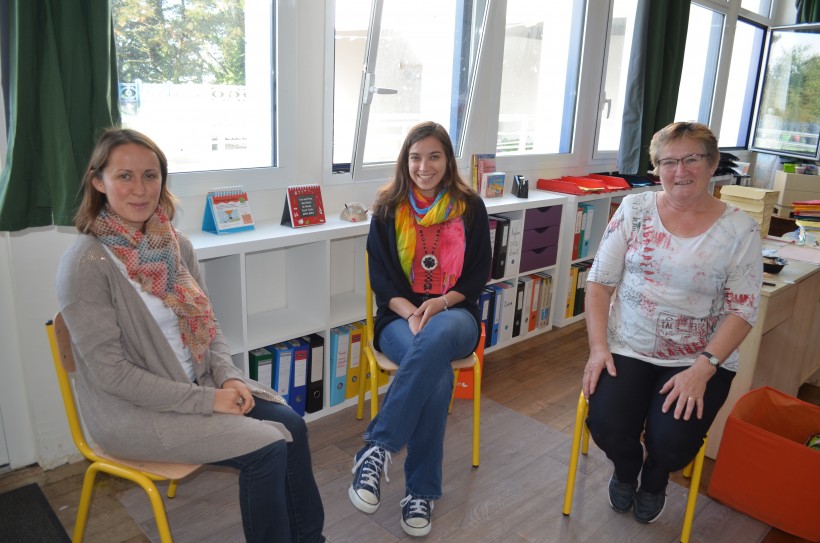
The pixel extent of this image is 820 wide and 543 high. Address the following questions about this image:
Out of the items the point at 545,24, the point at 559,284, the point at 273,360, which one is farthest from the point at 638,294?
the point at 545,24

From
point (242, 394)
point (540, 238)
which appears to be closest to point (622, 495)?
point (242, 394)

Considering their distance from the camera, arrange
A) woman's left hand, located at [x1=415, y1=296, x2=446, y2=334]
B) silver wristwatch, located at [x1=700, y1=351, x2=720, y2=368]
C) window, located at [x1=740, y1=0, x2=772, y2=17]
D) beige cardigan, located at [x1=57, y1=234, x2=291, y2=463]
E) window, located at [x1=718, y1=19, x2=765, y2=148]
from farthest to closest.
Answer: window, located at [x1=718, y1=19, x2=765, y2=148]
window, located at [x1=740, y1=0, x2=772, y2=17]
woman's left hand, located at [x1=415, y1=296, x2=446, y2=334]
silver wristwatch, located at [x1=700, y1=351, x2=720, y2=368]
beige cardigan, located at [x1=57, y1=234, x2=291, y2=463]

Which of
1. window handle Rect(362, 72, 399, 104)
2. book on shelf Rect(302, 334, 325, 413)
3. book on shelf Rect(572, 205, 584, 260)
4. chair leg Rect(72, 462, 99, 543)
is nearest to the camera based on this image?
chair leg Rect(72, 462, 99, 543)

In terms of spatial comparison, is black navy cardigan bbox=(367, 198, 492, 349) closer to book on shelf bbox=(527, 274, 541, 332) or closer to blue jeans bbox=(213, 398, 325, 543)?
blue jeans bbox=(213, 398, 325, 543)

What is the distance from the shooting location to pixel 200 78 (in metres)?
2.30

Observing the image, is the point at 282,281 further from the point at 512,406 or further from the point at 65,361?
the point at 65,361

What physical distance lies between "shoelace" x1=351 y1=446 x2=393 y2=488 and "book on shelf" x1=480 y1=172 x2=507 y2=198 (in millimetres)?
1763

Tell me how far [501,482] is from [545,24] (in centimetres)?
276

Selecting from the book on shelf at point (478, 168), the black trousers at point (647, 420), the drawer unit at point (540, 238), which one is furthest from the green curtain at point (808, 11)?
the black trousers at point (647, 420)

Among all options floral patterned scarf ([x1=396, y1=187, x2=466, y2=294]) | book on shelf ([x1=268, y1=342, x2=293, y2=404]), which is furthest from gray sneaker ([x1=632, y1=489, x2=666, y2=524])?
book on shelf ([x1=268, y1=342, x2=293, y2=404])

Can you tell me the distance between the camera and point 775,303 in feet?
7.27

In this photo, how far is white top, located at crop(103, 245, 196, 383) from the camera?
1470 millimetres

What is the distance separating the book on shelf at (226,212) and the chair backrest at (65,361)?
0.85 m

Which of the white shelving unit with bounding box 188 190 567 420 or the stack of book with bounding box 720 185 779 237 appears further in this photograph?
the stack of book with bounding box 720 185 779 237
